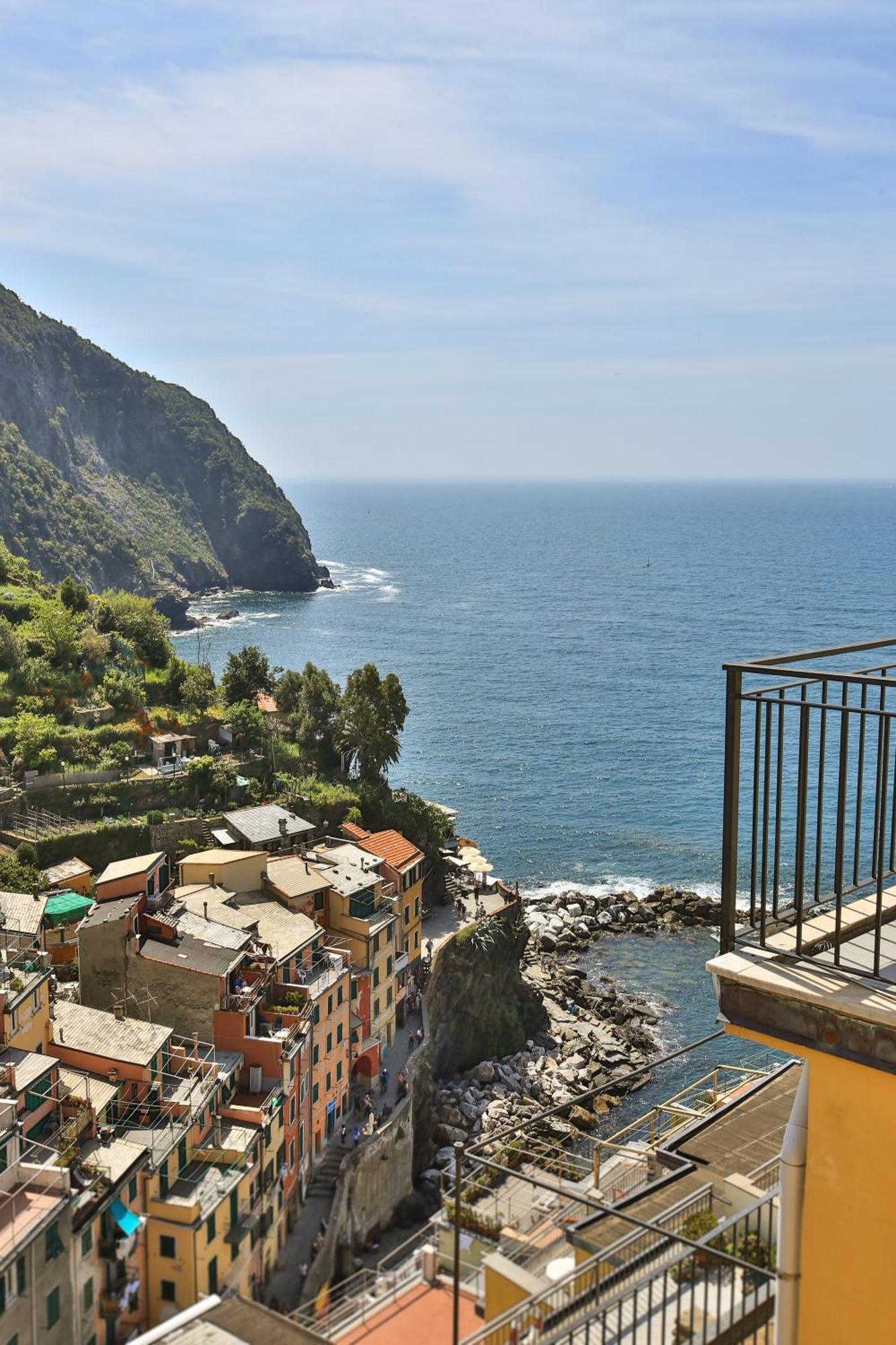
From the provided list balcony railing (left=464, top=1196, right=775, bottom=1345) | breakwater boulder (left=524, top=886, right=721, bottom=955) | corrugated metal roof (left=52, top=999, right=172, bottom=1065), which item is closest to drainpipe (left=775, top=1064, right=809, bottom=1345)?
balcony railing (left=464, top=1196, right=775, bottom=1345)

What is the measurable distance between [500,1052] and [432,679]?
5684 centimetres

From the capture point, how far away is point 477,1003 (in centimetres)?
4047

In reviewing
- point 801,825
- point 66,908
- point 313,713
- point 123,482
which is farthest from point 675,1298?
point 123,482

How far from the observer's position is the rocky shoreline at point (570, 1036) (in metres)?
35.2

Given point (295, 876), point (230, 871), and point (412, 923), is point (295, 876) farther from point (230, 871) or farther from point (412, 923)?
point (412, 923)

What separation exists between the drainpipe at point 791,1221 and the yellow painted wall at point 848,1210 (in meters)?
0.03

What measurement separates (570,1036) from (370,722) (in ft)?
52.5

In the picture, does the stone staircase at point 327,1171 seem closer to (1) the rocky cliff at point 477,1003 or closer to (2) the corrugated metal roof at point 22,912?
(1) the rocky cliff at point 477,1003

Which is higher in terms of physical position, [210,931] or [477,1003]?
[210,931]

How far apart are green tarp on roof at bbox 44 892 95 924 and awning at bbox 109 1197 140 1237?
12799 millimetres

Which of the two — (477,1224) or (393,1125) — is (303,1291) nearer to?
(393,1125)

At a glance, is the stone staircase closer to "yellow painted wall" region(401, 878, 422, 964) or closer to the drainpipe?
"yellow painted wall" region(401, 878, 422, 964)

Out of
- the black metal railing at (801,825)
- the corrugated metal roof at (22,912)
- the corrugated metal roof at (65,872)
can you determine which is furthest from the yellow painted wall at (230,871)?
the black metal railing at (801,825)

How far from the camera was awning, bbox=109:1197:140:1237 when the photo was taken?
70.3 ft
